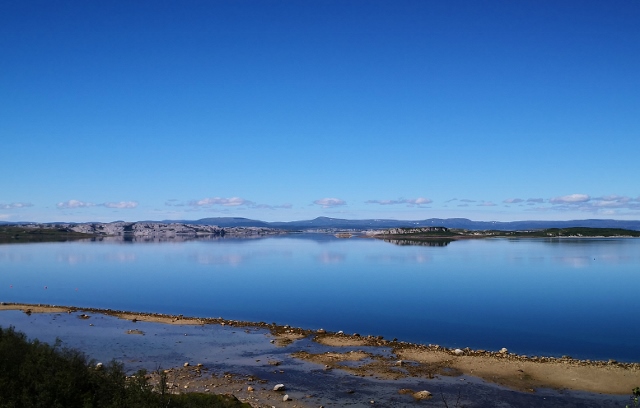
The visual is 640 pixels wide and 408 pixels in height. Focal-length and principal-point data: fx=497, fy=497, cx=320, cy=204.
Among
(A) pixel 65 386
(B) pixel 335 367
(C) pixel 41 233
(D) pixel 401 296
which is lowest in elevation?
(B) pixel 335 367

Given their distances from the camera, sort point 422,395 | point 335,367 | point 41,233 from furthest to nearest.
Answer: point 41,233 < point 335,367 < point 422,395

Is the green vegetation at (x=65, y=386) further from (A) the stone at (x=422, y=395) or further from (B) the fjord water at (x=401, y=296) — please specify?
(B) the fjord water at (x=401, y=296)

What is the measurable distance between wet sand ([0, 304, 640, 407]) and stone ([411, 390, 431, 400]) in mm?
202

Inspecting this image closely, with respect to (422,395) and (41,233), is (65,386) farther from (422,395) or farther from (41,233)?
(41,233)

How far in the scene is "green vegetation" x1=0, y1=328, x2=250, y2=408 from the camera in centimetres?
1020

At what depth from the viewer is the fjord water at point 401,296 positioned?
25141mm

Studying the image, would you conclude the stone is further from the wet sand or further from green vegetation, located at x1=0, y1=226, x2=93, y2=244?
green vegetation, located at x1=0, y1=226, x2=93, y2=244

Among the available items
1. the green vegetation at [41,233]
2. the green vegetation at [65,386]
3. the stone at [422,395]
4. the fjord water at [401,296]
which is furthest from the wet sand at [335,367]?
the green vegetation at [41,233]

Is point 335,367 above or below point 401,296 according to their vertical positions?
below

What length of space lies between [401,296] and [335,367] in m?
18.4

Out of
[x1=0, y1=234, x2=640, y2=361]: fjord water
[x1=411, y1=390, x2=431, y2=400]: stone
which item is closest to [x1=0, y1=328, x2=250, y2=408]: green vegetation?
[x1=411, y1=390, x2=431, y2=400]: stone

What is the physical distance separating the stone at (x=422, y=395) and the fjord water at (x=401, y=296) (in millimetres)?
7561

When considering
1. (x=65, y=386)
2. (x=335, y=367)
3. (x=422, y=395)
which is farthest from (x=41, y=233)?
(x=422, y=395)

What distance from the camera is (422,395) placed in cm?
1585
